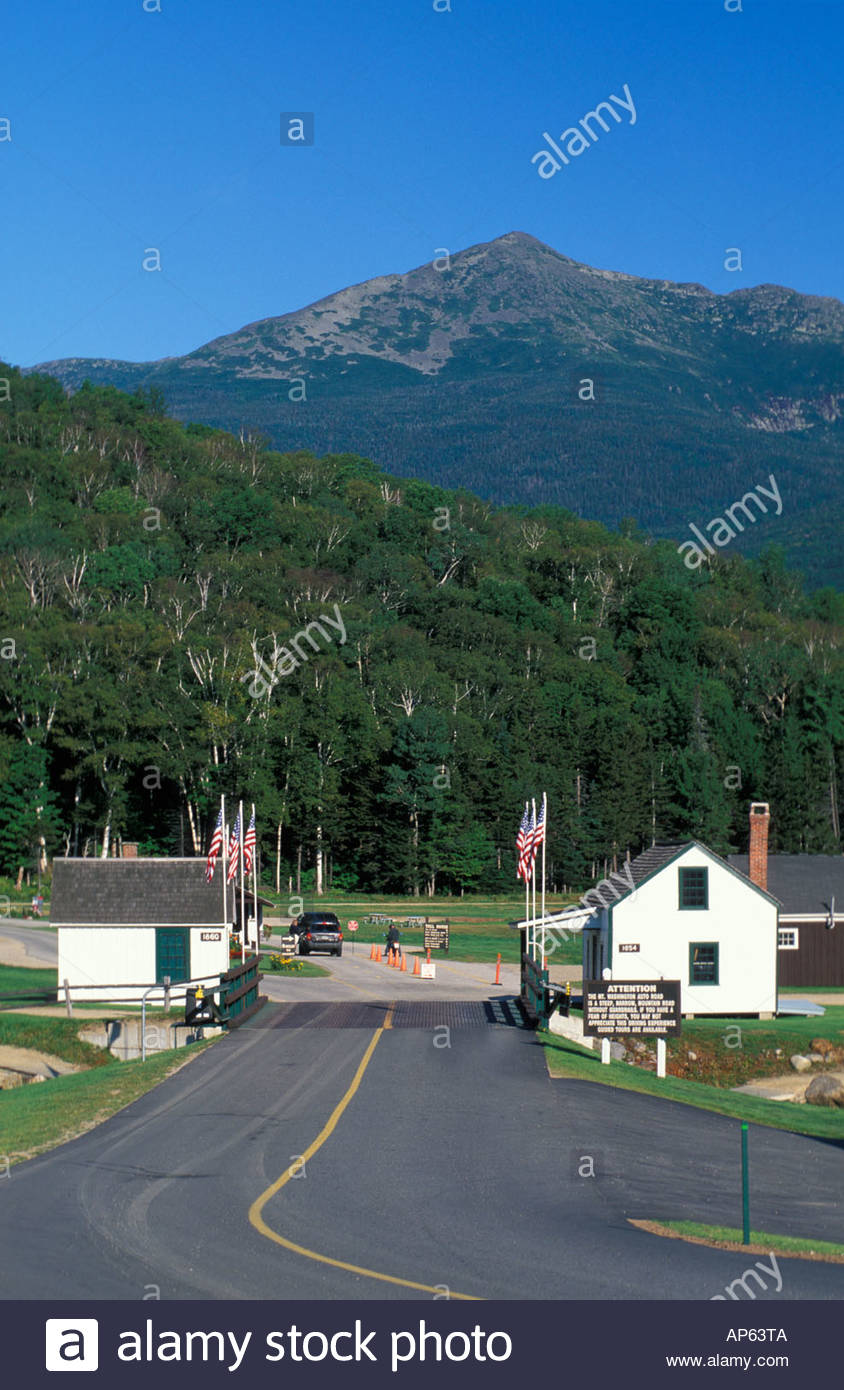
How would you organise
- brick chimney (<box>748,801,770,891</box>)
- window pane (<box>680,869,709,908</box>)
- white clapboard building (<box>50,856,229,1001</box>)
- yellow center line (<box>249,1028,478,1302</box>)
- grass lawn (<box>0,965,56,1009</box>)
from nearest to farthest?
1. yellow center line (<box>249,1028,478,1302</box>)
2. window pane (<box>680,869,709,908</box>)
3. white clapboard building (<box>50,856,229,1001</box>)
4. grass lawn (<box>0,965,56,1009</box>)
5. brick chimney (<box>748,801,770,891</box>)

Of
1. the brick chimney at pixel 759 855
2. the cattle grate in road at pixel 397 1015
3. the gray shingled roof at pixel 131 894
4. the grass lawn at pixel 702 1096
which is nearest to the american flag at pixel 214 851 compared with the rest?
the gray shingled roof at pixel 131 894

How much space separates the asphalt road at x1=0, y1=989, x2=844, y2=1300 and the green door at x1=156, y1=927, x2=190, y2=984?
1574 centimetres

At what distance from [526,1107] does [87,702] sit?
2744 inches

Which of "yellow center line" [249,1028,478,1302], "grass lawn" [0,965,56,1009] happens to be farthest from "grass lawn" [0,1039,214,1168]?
"grass lawn" [0,965,56,1009]

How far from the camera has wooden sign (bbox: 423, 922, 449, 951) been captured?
2223 inches

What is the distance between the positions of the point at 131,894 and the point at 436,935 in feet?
48.8

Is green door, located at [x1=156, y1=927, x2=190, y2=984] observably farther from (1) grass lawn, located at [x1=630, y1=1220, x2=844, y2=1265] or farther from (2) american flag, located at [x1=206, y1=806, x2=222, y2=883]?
(1) grass lawn, located at [x1=630, y1=1220, x2=844, y2=1265]

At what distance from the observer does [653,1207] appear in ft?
57.5

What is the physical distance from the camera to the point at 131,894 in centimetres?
4606

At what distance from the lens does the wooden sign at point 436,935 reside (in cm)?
5647

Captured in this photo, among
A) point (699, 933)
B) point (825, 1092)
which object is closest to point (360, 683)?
point (699, 933)

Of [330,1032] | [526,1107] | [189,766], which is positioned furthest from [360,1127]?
[189,766]

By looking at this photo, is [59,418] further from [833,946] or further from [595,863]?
[833,946]

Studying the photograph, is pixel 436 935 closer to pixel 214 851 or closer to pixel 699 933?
pixel 214 851
